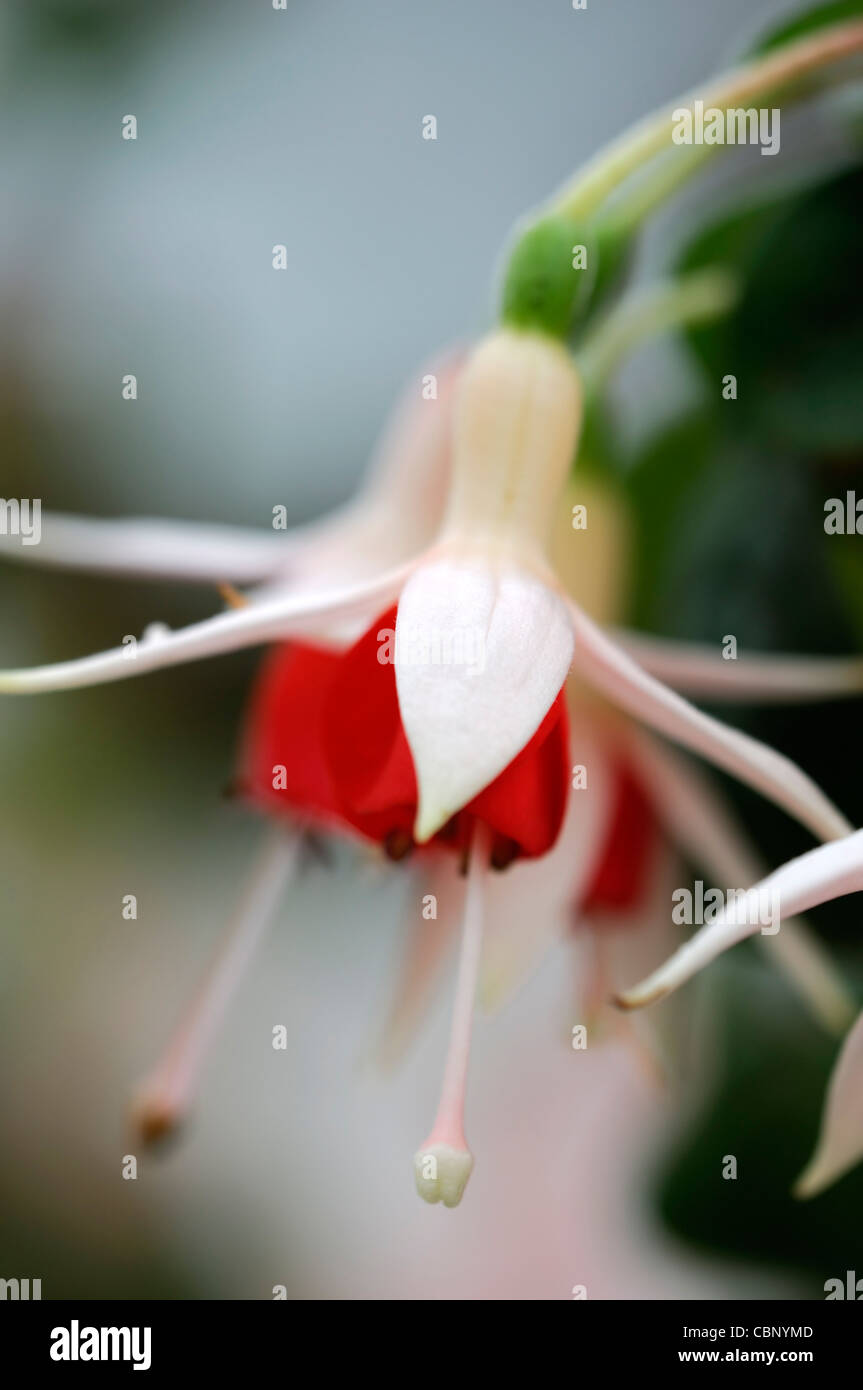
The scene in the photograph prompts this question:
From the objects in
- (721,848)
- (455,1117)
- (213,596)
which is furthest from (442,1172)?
(213,596)

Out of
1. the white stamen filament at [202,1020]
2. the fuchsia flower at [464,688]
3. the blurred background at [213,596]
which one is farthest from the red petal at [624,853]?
the blurred background at [213,596]

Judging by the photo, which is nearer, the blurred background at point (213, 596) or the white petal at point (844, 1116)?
the white petal at point (844, 1116)

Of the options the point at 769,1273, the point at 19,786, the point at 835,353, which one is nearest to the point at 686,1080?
the point at 769,1273

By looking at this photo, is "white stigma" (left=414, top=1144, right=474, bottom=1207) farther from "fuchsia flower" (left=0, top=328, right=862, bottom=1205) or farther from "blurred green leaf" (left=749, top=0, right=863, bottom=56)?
"blurred green leaf" (left=749, top=0, right=863, bottom=56)

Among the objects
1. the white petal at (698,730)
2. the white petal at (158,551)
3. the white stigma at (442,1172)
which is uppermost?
the white petal at (158,551)

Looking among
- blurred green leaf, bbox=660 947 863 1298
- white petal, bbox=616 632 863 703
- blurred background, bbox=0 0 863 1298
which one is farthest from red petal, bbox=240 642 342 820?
blurred background, bbox=0 0 863 1298

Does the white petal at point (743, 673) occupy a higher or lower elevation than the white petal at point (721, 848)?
higher

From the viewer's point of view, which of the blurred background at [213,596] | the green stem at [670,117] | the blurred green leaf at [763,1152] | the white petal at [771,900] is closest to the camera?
the white petal at [771,900]

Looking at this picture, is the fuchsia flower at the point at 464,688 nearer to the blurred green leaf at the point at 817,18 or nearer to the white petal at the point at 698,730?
the white petal at the point at 698,730
